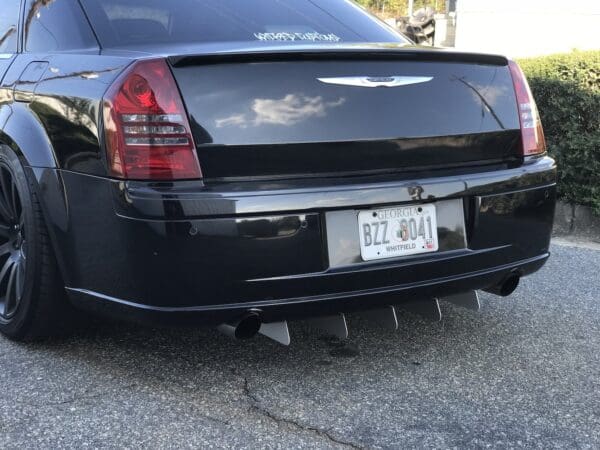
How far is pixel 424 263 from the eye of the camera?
2602mm

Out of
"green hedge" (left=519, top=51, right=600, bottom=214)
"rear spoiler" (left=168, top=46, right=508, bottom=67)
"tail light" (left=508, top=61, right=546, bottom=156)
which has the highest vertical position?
"rear spoiler" (left=168, top=46, right=508, bottom=67)

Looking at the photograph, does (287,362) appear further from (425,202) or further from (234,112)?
(234,112)

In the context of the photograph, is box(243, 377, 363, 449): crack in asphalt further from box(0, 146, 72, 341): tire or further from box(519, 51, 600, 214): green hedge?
box(519, 51, 600, 214): green hedge

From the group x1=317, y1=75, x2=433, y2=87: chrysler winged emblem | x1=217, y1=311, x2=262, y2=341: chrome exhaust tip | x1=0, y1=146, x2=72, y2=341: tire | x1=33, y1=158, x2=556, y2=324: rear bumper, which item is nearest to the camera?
x1=33, y1=158, x2=556, y2=324: rear bumper

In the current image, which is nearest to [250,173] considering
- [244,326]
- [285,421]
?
[244,326]

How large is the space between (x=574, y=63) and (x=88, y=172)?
4.44 meters

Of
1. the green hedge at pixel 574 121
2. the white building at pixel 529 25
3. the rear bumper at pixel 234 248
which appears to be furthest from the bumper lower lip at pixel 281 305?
the white building at pixel 529 25

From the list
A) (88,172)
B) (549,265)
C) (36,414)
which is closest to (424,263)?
(88,172)

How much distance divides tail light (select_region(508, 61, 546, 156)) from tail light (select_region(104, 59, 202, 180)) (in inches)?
54.7

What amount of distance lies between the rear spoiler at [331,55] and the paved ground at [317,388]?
117cm

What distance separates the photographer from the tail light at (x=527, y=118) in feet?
9.73

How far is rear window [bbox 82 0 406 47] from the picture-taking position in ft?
9.30

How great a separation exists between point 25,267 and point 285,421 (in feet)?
3.92

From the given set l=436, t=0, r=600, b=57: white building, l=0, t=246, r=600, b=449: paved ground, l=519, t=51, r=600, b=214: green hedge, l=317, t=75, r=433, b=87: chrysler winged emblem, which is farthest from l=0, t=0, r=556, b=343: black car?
l=436, t=0, r=600, b=57: white building
